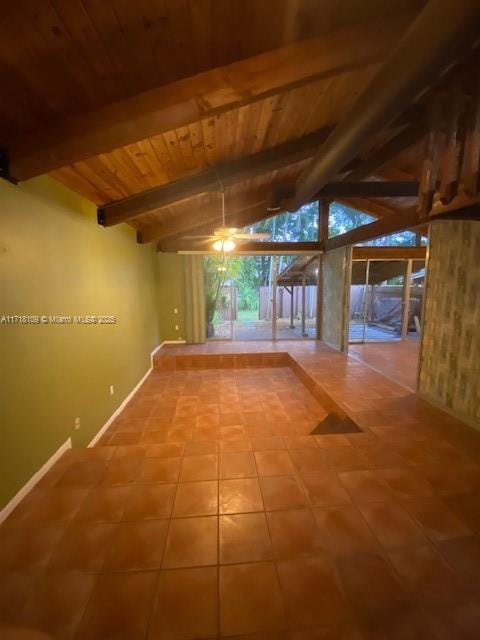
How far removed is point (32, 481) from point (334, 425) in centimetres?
294

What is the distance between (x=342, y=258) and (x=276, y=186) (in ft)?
6.65

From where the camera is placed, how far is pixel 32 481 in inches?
81.4

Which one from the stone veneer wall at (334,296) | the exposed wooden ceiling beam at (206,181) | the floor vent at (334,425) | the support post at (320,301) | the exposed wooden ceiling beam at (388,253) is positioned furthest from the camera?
the support post at (320,301)

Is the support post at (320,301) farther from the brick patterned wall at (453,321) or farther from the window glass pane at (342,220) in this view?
the window glass pane at (342,220)

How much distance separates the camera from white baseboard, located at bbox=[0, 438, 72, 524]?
5.91ft

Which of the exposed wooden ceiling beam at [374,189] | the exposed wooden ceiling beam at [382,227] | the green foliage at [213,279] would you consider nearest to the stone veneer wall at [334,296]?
the exposed wooden ceiling beam at [382,227]

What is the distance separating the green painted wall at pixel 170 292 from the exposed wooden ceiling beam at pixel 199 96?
4.98 metres

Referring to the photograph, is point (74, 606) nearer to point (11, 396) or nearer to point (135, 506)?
point (135, 506)

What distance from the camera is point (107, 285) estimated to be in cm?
357

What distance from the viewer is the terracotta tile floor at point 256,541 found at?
121 cm

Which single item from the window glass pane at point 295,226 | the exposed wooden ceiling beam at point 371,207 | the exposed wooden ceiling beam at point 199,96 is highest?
the window glass pane at point 295,226

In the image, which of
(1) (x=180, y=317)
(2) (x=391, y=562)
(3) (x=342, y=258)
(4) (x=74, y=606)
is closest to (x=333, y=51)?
(2) (x=391, y=562)

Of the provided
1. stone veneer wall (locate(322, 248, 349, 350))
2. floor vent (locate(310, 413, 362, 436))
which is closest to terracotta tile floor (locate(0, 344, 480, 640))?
floor vent (locate(310, 413, 362, 436))

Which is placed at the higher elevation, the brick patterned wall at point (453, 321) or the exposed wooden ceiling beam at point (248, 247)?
the exposed wooden ceiling beam at point (248, 247)
